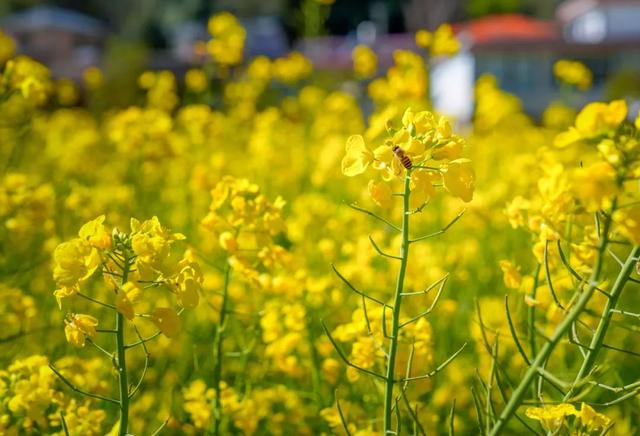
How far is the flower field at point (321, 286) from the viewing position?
120 cm

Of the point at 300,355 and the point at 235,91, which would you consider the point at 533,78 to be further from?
the point at 300,355

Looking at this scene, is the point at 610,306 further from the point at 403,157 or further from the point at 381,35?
the point at 381,35

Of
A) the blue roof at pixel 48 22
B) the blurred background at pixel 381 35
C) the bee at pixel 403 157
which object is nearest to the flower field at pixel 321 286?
the bee at pixel 403 157

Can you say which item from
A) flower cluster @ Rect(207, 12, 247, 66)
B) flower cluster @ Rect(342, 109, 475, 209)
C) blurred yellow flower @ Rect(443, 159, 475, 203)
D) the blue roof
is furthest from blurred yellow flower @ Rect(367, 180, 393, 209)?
the blue roof

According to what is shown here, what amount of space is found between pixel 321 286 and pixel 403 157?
1.05 meters

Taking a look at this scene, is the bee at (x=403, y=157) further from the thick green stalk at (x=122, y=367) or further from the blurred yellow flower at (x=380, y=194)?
the thick green stalk at (x=122, y=367)

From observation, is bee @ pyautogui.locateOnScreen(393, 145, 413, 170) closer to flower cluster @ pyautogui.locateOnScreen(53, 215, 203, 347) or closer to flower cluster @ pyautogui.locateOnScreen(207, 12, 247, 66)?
flower cluster @ pyautogui.locateOnScreen(53, 215, 203, 347)

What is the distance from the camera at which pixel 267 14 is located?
30.5 meters

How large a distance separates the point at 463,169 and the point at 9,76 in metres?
1.59

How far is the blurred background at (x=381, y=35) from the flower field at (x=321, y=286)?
11.0m

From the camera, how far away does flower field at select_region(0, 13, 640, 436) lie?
3.95 feet

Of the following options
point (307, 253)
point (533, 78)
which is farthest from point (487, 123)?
point (533, 78)

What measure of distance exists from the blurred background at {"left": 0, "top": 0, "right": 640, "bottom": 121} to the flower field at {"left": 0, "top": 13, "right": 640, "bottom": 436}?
36.2 ft

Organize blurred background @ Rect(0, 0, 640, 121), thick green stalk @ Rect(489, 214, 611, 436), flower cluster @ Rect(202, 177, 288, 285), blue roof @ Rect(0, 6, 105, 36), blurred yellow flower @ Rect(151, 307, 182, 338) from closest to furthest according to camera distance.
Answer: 1. thick green stalk @ Rect(489, 214, 611, 436)
2. blurred yellow flower @ Rect(151, 307, 182, 338)
3. flower cluster @ Rect(202, 177, 288, 285)
4. blurred background @ Rect(0, 0, 640, 121)
5. blue roof @ Rect(0, 6, 105, 36)
